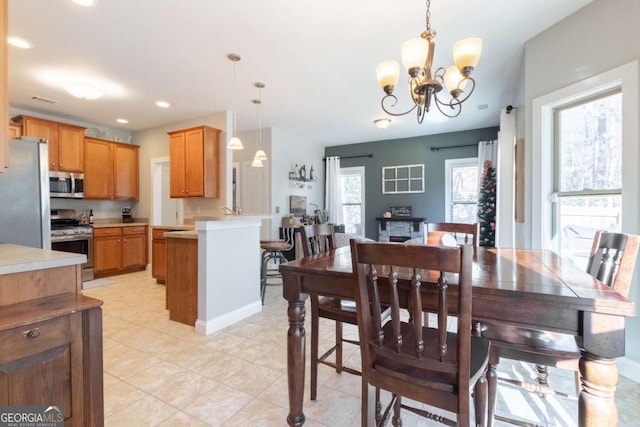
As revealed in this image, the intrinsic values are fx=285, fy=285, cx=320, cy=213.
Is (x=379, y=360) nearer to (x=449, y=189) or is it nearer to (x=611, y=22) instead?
(x=611, y=22)

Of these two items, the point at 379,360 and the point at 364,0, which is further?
the point at 364,0

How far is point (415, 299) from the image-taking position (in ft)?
3.27

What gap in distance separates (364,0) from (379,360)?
7.92 ft

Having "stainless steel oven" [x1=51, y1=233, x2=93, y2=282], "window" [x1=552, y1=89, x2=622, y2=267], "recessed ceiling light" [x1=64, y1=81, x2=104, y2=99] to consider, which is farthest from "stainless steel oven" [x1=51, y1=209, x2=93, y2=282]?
"window" [x1=552, y1=89, x2=622, y2=267]

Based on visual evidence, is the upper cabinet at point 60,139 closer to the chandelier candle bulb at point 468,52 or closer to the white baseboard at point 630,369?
the chandelier candle bulb at point 468,52

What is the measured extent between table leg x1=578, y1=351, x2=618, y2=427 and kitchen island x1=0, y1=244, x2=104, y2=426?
6.38 feet

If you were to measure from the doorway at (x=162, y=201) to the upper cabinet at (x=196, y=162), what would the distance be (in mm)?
739

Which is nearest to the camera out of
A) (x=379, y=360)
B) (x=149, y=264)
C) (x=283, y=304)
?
(x=379, y=360)

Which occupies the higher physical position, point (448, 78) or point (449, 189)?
point (448, 78)

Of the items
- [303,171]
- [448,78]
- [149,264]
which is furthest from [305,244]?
[149,264]

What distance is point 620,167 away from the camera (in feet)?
6.92

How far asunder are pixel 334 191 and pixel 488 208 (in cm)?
333

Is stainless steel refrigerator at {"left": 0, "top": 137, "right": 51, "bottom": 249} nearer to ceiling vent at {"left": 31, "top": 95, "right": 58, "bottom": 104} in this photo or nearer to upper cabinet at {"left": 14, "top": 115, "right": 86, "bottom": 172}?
ceiling vent at {"left": 31, "top": 95, "right": 58, "bottom": 104}

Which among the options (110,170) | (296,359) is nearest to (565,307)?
(296,359)
